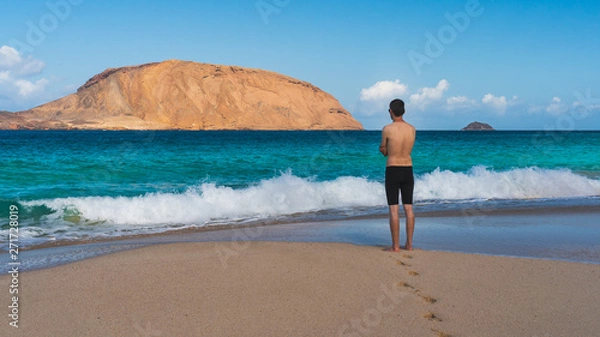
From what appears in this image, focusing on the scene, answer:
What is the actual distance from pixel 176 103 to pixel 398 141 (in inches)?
4678

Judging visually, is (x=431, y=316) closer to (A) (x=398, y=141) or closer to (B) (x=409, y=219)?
(B) (x=409, y=219)

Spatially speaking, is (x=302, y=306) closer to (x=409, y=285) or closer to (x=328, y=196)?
(x=409, y=285)

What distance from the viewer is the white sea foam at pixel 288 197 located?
11.2 meters

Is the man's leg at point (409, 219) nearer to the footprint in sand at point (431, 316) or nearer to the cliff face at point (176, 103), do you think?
the footprint in sand at point (431, 316)

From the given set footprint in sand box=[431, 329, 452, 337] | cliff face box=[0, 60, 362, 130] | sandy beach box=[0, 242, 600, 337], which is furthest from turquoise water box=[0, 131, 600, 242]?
cliff face box=[0, 60, 362, 130]

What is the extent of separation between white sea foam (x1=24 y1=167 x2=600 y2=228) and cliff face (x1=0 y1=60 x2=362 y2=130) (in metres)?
105

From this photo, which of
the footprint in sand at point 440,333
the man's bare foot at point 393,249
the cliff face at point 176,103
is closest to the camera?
the footprint in sand at point 440,333

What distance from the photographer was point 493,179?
17266mm

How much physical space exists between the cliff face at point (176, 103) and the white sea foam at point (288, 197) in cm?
10468

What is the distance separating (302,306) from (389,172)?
8.56ft

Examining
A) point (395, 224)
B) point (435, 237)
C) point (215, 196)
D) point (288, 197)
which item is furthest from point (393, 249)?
point (215, 196)

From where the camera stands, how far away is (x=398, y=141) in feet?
21.3

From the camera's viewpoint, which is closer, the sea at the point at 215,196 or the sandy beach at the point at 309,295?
the sandy beach at the point at 309,295

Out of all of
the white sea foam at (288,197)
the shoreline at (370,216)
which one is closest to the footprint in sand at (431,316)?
the shoreline at (370,216)
